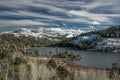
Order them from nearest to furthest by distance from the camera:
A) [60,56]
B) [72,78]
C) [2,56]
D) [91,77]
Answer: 1. [72,78]
2. [91,77]
3. [2,56]
4. [60,56]

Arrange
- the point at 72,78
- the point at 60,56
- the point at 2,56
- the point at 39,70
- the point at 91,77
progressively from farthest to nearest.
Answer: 1. the point at 60,56
2. the point at 2,56
3. the point at 39,70
4. the point at 91,77
5. the point at 72,78

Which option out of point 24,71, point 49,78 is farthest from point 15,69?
point 49,78

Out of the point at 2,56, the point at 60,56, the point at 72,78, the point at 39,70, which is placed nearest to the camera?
the point at 72,78

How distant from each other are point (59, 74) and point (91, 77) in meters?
10.0

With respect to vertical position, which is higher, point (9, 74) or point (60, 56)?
point (9, 74)

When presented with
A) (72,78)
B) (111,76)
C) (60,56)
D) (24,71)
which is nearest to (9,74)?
(24,71)

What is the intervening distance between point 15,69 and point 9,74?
16.8 feet

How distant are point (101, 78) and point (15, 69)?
2478 cm

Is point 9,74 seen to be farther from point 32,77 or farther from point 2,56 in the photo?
point 2,56

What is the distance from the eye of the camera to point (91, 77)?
7762cm

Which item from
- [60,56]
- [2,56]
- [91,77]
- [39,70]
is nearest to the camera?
[91,77]

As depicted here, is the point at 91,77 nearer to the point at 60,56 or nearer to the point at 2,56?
the point at 2,56

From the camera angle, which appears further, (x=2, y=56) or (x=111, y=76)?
(x=2, y=56)

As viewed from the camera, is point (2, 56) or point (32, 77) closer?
point (32, 77)
